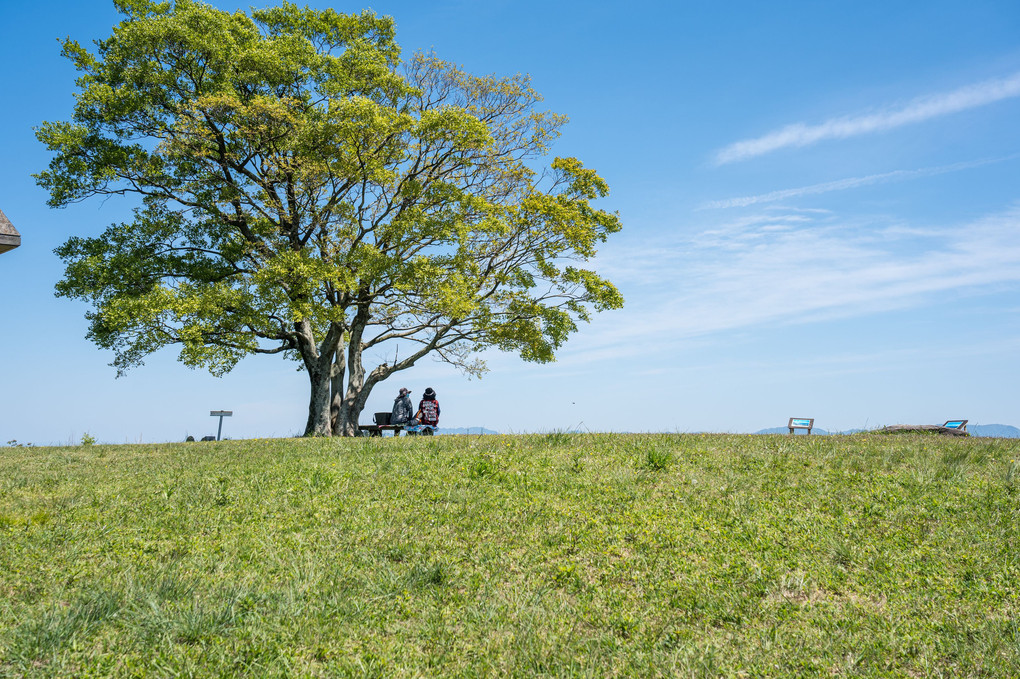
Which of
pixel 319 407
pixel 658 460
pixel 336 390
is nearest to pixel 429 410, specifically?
pixel 319 407

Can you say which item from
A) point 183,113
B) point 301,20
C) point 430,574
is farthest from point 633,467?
point 301,20

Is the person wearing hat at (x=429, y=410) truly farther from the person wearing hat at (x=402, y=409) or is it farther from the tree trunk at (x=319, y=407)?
the tree trunk at (x=319, y=407)

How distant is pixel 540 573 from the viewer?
26.5 ft

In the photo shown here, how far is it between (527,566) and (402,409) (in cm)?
1416

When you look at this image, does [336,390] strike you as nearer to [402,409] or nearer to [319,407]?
[319,407]

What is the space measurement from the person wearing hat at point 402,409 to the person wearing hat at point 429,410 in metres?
0.37

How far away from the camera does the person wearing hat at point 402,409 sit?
21.8 m

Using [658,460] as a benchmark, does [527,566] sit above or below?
below

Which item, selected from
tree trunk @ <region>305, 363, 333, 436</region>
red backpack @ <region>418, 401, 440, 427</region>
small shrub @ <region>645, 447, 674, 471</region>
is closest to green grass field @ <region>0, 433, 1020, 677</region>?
small shrub @ <region>645, 447, 674, 471</region>

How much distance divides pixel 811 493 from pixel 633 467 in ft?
9.25

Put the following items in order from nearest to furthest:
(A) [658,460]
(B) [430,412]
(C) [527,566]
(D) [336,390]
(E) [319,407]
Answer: (C) [527,566]
(A) [658,460]
(B) [430,412]
(E) [319,407]
(D) [336,390]

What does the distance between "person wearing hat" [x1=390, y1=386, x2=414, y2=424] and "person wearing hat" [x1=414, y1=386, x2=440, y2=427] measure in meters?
0.37

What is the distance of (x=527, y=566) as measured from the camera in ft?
27.0

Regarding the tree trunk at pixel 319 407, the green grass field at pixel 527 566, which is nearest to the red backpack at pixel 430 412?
the tree trunk at pixel 319 407
